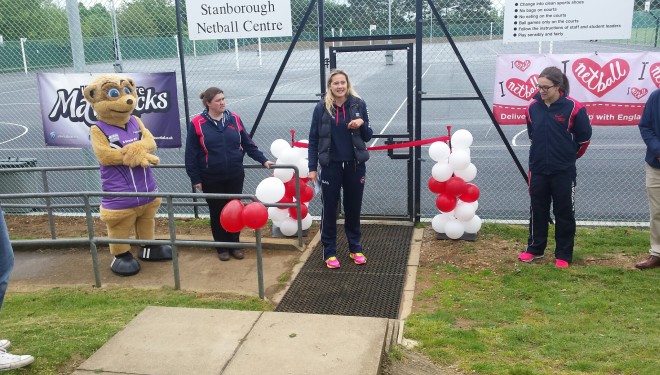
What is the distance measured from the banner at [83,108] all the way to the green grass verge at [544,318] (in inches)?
148

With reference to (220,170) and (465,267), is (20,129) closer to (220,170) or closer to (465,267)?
(220,170)

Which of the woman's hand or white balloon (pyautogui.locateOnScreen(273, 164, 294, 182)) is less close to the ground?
the woman's hand

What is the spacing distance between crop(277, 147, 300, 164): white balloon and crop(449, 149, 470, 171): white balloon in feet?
5.43

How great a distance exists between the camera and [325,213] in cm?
587

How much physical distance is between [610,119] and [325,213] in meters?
3.33

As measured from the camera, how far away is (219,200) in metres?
6.10

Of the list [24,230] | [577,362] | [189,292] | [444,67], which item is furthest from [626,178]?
[444,67]

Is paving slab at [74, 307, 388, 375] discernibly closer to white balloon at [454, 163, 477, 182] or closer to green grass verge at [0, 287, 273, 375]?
green grass verge at [0, 287, 273, 375]

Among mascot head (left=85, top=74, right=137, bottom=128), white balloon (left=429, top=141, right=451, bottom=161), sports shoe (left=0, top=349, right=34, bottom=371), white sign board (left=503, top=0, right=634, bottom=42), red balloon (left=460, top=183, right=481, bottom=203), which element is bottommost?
sports shoe (left=0, top=349, right=34, bottom=371)

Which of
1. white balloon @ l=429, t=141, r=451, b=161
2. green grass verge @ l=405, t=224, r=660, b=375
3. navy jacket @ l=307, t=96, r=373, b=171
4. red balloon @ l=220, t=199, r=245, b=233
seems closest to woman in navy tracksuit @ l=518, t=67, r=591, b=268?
green grass verge @ l=405, t=224, r=660, b=375

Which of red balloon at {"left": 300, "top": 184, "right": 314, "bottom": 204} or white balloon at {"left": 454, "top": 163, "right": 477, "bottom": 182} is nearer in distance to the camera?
white balloon at {"left": 454, "top": 163, "right": 477, "bottom": 182}

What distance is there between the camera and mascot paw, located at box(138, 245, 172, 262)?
6.18 metres

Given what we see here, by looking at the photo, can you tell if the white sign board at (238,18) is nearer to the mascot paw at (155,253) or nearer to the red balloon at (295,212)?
the red balloon at (295,212)

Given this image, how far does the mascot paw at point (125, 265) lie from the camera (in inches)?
228
